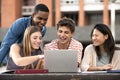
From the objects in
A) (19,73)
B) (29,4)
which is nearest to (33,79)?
(19,73)

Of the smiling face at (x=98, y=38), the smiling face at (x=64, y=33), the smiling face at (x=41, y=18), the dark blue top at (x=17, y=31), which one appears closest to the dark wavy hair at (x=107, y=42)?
the smiling face at (x=98, y=38)

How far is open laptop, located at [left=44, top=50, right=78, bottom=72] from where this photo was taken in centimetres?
267

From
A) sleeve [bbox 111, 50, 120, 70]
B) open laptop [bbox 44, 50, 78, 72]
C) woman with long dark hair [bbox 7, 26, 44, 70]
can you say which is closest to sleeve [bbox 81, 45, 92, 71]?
sleeve [bbox 111, 50, 120, 70]

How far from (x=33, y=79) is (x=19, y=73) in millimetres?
138

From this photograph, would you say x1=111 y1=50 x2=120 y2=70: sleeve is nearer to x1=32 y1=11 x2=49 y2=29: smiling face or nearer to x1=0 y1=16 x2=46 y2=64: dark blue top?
x1=32 y1=11 x2=49 y2=29: smiling face

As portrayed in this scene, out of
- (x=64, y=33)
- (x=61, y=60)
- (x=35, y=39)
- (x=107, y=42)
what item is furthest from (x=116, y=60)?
(x=61, y=60)

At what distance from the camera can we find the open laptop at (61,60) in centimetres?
267

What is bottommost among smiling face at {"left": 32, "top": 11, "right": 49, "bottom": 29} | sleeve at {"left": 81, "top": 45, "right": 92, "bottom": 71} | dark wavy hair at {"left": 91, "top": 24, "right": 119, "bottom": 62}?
sleeve at {"left": 81, "top": 45, "right": 92, "bottom": 71}

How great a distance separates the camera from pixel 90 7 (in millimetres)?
27516

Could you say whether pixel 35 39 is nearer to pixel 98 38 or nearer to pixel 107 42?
pixel 98 38

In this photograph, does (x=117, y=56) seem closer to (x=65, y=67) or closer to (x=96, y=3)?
(x=65, y=67)

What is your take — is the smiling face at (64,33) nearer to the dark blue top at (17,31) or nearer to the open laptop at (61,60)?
the dark blue top at (17,31)

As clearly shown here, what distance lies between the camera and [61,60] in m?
2.69

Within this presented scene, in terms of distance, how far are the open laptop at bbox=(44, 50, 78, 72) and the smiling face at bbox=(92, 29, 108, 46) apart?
0.95 m
